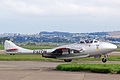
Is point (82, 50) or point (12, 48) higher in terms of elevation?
point (12, 48)

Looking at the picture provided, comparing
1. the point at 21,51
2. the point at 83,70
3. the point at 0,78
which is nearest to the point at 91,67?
the point at 83,70

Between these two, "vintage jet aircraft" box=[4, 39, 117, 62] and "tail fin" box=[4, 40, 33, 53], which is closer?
"vintage jet aircraft" box=[4, 39, 117, 62]

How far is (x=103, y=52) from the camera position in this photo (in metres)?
34.8

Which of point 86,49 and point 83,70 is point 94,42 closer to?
point 86,49

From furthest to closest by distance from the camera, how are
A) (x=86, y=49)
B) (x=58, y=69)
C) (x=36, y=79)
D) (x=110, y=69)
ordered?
(x=86, y=49) → (x=58, y=69) → (x=110, y=69) → (x=36, y=79)

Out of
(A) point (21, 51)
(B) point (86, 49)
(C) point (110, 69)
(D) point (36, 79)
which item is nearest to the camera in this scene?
(D) point (36, 79)

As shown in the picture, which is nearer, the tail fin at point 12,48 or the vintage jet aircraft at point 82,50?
the vintage jet aircraft at point 82,50

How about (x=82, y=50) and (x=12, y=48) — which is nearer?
(x=82, y=50)

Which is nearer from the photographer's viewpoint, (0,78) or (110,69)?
(0,78)

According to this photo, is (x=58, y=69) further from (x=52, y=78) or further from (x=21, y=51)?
(x=21, y=51)

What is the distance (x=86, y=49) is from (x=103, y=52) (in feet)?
5.46

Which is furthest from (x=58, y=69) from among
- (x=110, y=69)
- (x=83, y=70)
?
(x=110, y=69)

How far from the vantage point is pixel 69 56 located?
3500 centimetres

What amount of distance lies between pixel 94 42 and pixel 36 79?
1918 centimetres
